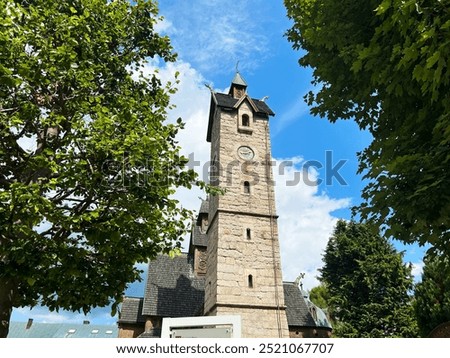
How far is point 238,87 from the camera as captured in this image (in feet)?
102

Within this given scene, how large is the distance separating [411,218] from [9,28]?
378 inches

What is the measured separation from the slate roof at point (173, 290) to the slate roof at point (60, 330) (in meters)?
21.4

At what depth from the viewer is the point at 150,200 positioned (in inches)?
323

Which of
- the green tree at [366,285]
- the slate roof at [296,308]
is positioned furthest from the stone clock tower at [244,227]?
the slate roof at [296,308]

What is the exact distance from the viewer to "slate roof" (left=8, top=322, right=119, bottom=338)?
46125 mm

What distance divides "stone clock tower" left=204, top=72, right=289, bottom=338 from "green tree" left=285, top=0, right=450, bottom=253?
29.8 feet

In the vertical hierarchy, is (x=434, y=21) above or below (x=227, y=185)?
below

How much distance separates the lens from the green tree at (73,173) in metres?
7.44

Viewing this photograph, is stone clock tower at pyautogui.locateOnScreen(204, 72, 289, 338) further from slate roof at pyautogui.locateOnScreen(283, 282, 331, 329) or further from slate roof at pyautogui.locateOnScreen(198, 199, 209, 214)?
slate roof at pyautogui.locateOnScreen(283, 282, 331, 329)

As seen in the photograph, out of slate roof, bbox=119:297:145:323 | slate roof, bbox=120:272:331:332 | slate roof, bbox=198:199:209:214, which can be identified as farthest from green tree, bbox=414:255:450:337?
slate roof, bbox=119:297:145:323

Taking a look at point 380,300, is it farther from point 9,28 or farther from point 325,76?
point 9,28
